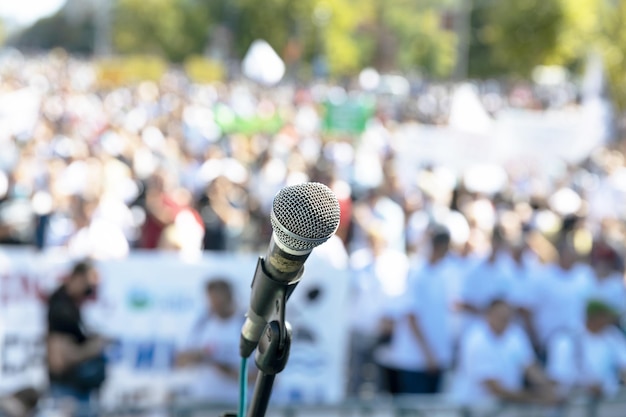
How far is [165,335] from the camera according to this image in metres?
6.37

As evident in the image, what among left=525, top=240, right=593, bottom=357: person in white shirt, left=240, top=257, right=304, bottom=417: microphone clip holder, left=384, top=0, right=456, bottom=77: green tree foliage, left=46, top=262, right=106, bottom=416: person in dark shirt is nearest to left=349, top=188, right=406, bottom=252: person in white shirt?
left=525, top=240, right=593, bottom=357: person in white shirt

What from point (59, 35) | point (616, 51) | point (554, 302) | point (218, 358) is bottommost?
point (218, 358)

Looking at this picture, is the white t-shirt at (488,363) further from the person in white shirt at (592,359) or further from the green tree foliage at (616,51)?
the green tree foliage at (616,51)

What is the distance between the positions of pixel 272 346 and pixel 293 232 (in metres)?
0.32

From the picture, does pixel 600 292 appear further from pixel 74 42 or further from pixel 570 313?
pixel 74 42

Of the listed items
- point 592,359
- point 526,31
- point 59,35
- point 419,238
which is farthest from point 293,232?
point 59,35

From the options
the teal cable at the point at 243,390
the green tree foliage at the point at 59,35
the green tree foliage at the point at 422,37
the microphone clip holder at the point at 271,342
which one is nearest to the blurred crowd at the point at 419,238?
the teal cable at the point at 243,390

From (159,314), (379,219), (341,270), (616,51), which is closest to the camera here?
(159,314)

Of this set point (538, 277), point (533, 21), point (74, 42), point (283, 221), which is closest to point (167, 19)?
point (533, 21)

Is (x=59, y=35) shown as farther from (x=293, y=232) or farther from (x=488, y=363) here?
(x=293, y=232)

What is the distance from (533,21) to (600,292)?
123ft

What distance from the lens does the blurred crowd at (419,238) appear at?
6160 millimetres

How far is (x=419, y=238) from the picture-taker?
8.82 metres

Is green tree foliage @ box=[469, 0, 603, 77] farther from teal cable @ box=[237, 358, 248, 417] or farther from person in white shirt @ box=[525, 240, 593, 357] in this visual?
teal cable @ box=[237, 358, 248, 417]
